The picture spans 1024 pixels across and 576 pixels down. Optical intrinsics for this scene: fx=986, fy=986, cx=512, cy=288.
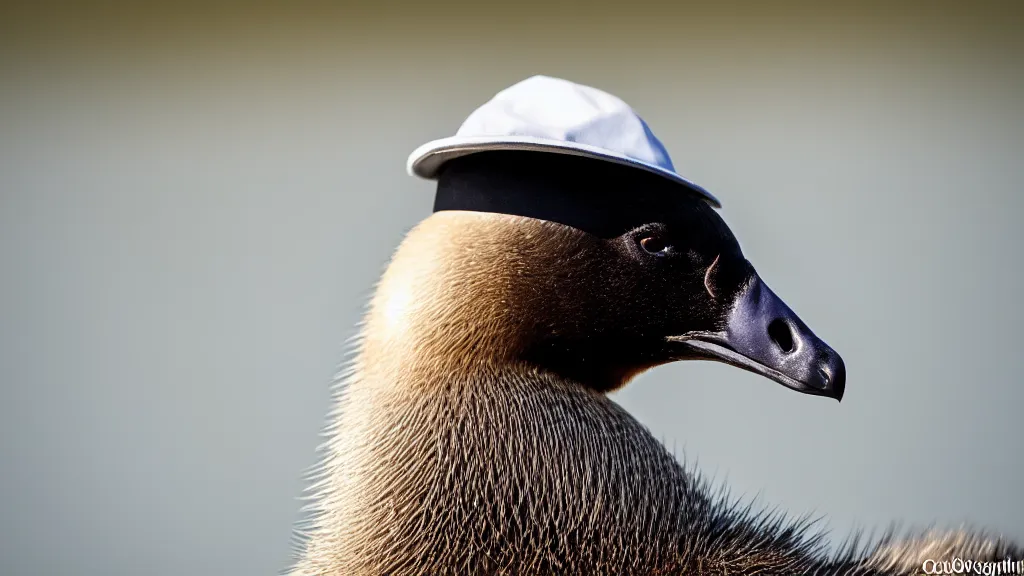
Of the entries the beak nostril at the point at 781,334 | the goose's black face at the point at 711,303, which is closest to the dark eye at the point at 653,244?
the goose's black face at the point at 711,303

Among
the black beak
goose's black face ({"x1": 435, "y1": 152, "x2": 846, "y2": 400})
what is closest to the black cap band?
goose's black face ({"x1": 435, "y1": 152, "x2": 846, "y2": 400})

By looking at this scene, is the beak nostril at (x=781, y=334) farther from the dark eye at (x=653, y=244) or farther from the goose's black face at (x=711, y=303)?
the dark eye at (x=653, y=244)

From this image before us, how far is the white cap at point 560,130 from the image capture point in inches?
36.8

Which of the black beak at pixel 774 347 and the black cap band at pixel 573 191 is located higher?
the black cap band at pixel 573 191

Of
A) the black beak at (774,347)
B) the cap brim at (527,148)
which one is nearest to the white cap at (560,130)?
the cap brim at (527,148)

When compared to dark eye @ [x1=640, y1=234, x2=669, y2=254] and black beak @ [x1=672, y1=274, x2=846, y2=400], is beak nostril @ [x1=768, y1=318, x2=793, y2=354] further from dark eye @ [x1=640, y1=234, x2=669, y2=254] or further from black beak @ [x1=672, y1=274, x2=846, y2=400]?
dark eye @ [x1=640, y1=234, x2=669, y2=254]

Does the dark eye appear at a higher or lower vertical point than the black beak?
higher

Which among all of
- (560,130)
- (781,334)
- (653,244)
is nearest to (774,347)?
(781,334)

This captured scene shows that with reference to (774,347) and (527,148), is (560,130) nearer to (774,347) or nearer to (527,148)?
(527,148)

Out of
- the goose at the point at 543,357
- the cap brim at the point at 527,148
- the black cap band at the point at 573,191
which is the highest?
the cap brim at the point at 527,148

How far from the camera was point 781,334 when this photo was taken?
1.03 m

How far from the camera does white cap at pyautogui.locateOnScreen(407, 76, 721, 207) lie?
0.93 metres

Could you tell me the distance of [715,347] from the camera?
1.04 m

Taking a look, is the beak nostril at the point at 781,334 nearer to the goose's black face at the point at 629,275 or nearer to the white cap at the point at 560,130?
the goose's black face at the point at 629,275
